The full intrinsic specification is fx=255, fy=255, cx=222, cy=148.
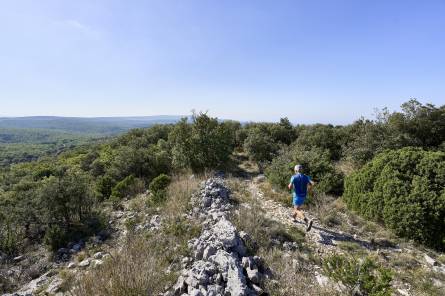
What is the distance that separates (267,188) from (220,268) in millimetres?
6221

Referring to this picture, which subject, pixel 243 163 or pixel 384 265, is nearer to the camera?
pixel 384 265

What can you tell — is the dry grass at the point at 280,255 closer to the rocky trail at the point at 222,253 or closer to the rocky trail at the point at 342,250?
the rocky trail at the point at 222,253

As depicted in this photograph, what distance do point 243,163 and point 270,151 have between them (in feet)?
6.45

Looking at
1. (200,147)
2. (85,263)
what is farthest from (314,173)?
(85,263)

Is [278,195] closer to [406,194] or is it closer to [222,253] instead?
[406,194]

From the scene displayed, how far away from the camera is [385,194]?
659cm

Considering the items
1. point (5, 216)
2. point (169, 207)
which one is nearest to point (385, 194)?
point (169, 207)

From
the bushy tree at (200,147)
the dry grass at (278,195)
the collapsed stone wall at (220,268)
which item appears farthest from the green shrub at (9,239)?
the dry grass at (278,195)

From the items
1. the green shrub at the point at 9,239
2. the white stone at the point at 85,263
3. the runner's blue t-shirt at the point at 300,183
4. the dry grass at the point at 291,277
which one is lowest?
the green shrub at the point at 9,239

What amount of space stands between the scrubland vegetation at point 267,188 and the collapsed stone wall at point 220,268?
1.04 feet

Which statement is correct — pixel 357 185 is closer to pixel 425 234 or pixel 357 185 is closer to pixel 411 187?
pixel 411 187

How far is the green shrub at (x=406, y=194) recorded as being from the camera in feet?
19.3

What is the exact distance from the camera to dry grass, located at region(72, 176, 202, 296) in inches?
131

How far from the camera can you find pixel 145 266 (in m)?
3.78
